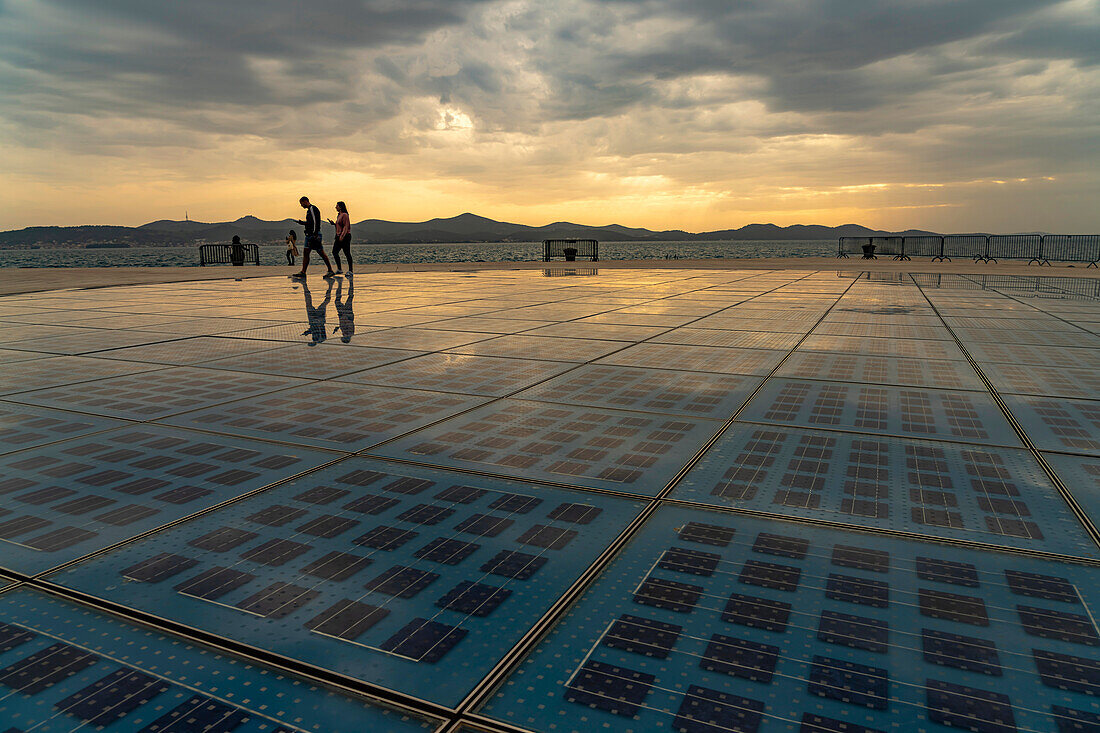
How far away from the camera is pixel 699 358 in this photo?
26.2 ft

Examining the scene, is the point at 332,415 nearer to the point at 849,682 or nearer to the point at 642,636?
the point at 642,636

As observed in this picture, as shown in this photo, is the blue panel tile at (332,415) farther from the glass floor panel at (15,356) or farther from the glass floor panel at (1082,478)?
the glass floor panel at (1082,478)

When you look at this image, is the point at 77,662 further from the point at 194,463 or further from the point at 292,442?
the point at 292,442

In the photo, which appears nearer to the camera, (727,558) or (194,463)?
(727,558)

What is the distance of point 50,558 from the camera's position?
3.19 meters

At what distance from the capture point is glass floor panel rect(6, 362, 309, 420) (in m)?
5.82

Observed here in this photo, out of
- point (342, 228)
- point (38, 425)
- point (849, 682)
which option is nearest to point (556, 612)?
point (849, 682)

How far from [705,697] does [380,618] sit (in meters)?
1.27

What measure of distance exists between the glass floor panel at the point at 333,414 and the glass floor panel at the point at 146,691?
2.26 meters

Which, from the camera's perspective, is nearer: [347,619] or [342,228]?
[347,619]

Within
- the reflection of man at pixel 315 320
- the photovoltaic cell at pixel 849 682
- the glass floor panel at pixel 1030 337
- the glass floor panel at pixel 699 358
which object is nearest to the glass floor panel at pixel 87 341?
the reflection of man at pixel 315 320

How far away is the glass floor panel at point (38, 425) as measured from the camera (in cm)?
495

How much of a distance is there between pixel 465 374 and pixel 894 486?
171 inches

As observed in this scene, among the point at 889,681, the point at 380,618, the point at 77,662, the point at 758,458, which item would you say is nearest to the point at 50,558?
the point at 77,662
